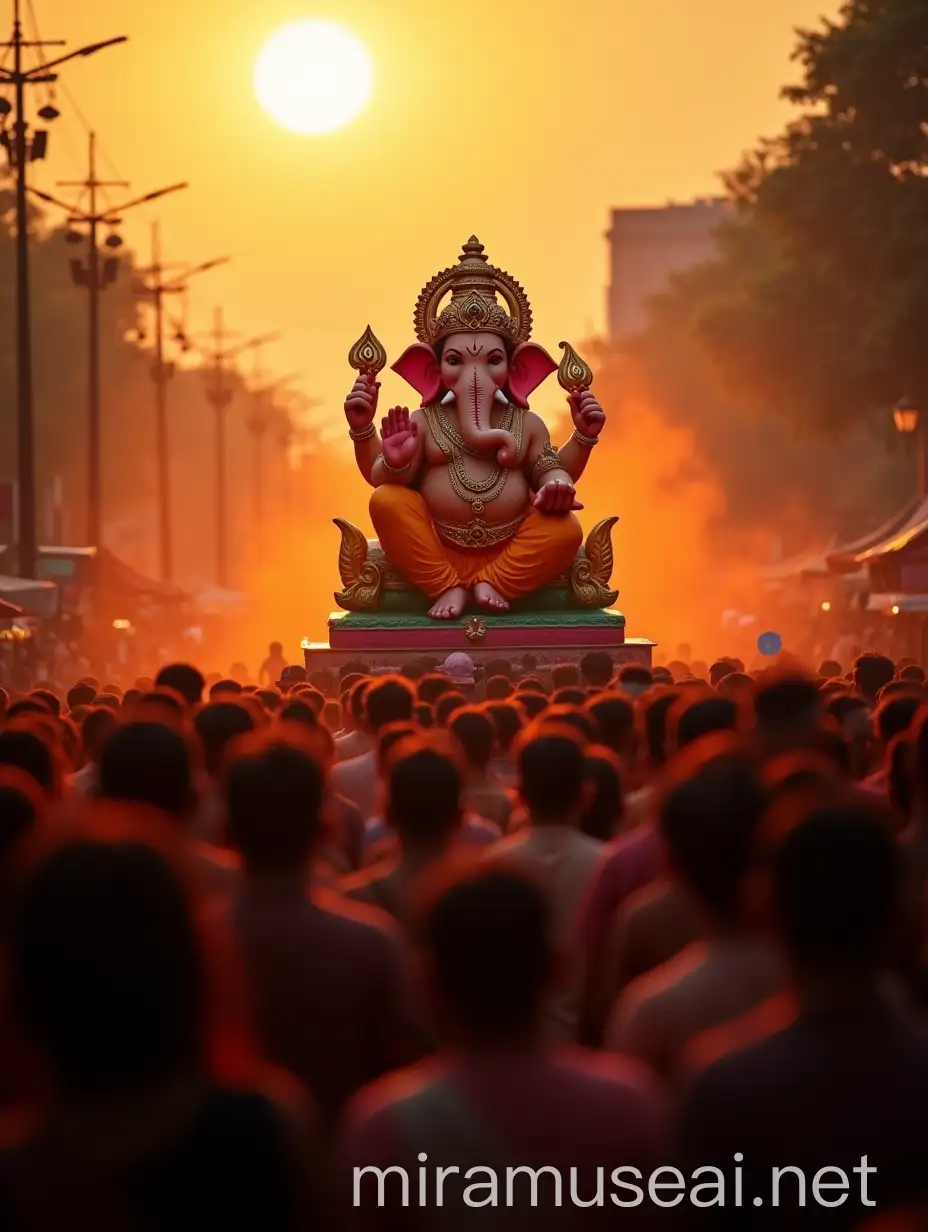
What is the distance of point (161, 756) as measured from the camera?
7.68 metres

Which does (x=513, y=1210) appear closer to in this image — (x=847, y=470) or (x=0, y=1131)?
(x=0, y=1131)

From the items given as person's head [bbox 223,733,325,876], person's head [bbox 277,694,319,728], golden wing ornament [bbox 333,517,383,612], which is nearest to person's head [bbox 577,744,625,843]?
person's head [bbox 277,694,319,728]

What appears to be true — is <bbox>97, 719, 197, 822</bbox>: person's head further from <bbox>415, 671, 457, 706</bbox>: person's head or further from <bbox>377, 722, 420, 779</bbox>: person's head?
<bbox>415, 671, 457, 706</bbox>: person's head

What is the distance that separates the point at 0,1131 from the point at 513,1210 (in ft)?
2.84

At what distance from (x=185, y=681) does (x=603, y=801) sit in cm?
415

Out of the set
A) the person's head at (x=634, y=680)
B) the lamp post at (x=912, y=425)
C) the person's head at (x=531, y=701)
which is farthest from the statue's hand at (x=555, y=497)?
the lamp post at (x=912, y=425)

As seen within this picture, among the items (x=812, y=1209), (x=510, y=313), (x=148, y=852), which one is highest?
(x=510, y=313)

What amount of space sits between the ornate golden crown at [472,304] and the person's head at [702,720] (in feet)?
54.9

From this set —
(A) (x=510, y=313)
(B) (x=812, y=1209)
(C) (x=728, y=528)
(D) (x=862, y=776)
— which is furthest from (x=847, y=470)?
(B) (x=812, y=1209)

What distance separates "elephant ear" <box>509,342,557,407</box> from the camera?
26188 mm

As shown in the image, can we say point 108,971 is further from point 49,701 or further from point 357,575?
point 357,575

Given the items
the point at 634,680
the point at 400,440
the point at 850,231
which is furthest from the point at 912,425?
the point at 634,680

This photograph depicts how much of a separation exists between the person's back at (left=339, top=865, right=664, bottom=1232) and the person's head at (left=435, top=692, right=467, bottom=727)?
26.8 ft

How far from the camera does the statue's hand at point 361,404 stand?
24.9 meters
